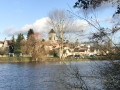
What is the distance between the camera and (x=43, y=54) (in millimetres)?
42812

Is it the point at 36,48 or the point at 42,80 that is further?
the point at 36,48

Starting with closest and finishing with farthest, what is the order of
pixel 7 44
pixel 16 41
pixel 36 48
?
1. pixel 36 48
2. pixel 16 41
3. pixel 7 44

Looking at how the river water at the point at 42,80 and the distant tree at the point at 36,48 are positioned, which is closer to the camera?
the river water at the point at 42,80

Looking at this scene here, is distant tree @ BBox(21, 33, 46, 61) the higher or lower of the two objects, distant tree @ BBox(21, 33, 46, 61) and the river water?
the higher

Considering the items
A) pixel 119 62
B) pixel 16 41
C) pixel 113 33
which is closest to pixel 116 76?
pixel 119 62

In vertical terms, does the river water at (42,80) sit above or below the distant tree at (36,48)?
below

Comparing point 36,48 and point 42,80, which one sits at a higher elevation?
point 36,48

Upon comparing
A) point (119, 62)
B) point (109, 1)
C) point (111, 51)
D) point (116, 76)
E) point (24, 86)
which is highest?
point (109, 1)

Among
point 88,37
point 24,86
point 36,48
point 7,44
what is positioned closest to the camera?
point 88,37

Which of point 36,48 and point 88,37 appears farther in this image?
point 36,48

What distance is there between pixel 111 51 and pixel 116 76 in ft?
2.48

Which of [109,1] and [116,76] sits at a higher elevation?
[109,1]

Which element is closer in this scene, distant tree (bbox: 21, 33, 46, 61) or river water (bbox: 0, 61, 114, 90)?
river water (bbox: 0, 61, 114, 90)

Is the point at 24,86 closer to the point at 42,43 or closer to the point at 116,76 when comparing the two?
Result: the point at 116,76
